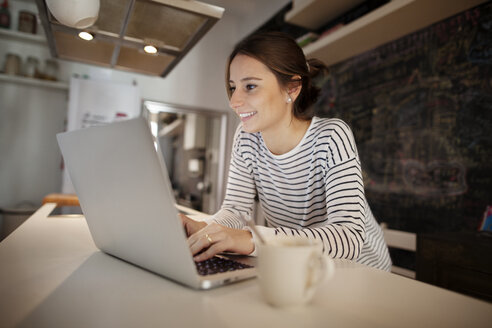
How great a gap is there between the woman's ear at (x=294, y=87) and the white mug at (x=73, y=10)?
67 cm

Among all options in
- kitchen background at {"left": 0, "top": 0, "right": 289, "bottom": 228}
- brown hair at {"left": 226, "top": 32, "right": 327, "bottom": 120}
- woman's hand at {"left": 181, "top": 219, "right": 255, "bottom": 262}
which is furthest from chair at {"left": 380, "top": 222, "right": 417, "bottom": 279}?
kitchen background at {"left": 0, "top": 0, "right": 289, "bottom": 228}

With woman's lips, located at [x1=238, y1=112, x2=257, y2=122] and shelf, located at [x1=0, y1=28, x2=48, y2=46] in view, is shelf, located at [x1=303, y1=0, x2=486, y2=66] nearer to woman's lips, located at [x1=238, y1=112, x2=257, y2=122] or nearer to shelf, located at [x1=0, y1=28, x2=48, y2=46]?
woman's lips, located at [x1=238, y1=112, x2=257, y2=122]

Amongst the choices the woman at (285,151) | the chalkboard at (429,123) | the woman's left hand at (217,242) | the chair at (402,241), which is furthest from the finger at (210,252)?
the chair at (402,241)

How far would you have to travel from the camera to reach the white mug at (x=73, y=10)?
94cm

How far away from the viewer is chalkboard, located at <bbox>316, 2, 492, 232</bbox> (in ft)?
5.74

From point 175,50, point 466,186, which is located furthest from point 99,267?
point 466,186

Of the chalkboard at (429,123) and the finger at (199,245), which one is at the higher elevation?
the chalkboard at (429,123)

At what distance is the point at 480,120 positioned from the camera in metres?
1.74

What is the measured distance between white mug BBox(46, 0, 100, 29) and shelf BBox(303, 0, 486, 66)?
1.62 metres

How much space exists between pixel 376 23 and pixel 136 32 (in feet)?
4.86

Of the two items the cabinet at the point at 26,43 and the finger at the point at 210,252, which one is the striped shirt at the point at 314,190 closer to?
the finger at the point at 210,252

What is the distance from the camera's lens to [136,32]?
1.34 meters

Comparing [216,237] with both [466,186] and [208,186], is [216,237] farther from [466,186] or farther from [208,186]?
[208,186]

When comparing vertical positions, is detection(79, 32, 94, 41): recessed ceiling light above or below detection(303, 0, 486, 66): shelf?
below
